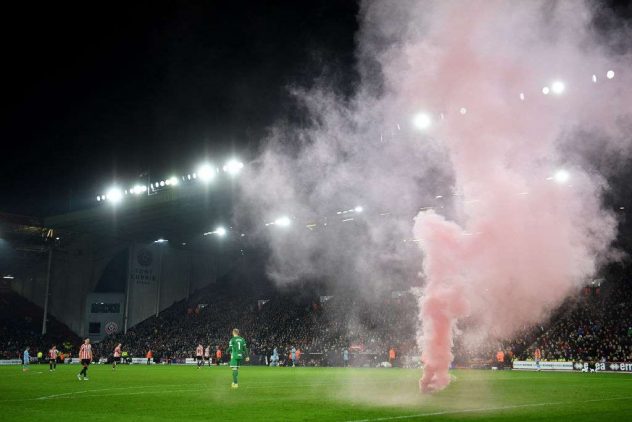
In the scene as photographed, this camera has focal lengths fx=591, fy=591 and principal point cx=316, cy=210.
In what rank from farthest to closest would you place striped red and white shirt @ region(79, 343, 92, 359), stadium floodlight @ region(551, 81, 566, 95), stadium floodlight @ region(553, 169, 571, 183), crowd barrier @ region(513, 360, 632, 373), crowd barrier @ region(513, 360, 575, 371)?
crowd barrier @ region(513, 360, 575, 371) < crowd barrier @ region(513, 360, 632, 373) < striped red and white shirt @ region(79, 343, 92, 359) < stadium floodlight @ region(553, 169, 571, 183) < stadium floodlight @ region(551, 81, 566, 95)

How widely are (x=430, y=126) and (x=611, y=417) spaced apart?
867cm

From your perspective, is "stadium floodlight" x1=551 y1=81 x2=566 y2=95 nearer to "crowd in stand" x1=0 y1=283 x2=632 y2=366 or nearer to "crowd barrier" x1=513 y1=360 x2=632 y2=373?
"crowd barrier" x1=513 y1=360 x2=632 y2=373

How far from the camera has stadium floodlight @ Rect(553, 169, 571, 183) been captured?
18689 mm

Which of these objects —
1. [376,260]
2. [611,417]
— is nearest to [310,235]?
[376,260]

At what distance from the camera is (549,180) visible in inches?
692

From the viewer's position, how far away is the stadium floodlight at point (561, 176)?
61.3 ft

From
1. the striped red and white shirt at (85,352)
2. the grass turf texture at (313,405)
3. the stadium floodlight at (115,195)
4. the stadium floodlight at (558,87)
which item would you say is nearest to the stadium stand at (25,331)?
the stadium floodlight at (115,195)

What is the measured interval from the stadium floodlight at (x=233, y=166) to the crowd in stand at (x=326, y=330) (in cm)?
1505

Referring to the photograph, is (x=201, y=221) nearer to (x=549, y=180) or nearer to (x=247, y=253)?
(x=247, y=253)

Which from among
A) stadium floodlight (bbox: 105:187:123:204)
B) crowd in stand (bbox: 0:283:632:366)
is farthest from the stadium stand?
stadium floodlight (bbox: 105:187:123:204)

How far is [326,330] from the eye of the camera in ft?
152

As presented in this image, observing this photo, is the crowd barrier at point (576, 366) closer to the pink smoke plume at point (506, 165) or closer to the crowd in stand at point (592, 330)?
the crowd in stand at point (592, 330)

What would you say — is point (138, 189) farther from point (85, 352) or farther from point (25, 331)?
point (25, 331)

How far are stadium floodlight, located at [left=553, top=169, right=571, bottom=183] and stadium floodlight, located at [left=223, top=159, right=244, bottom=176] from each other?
73.7 feet
